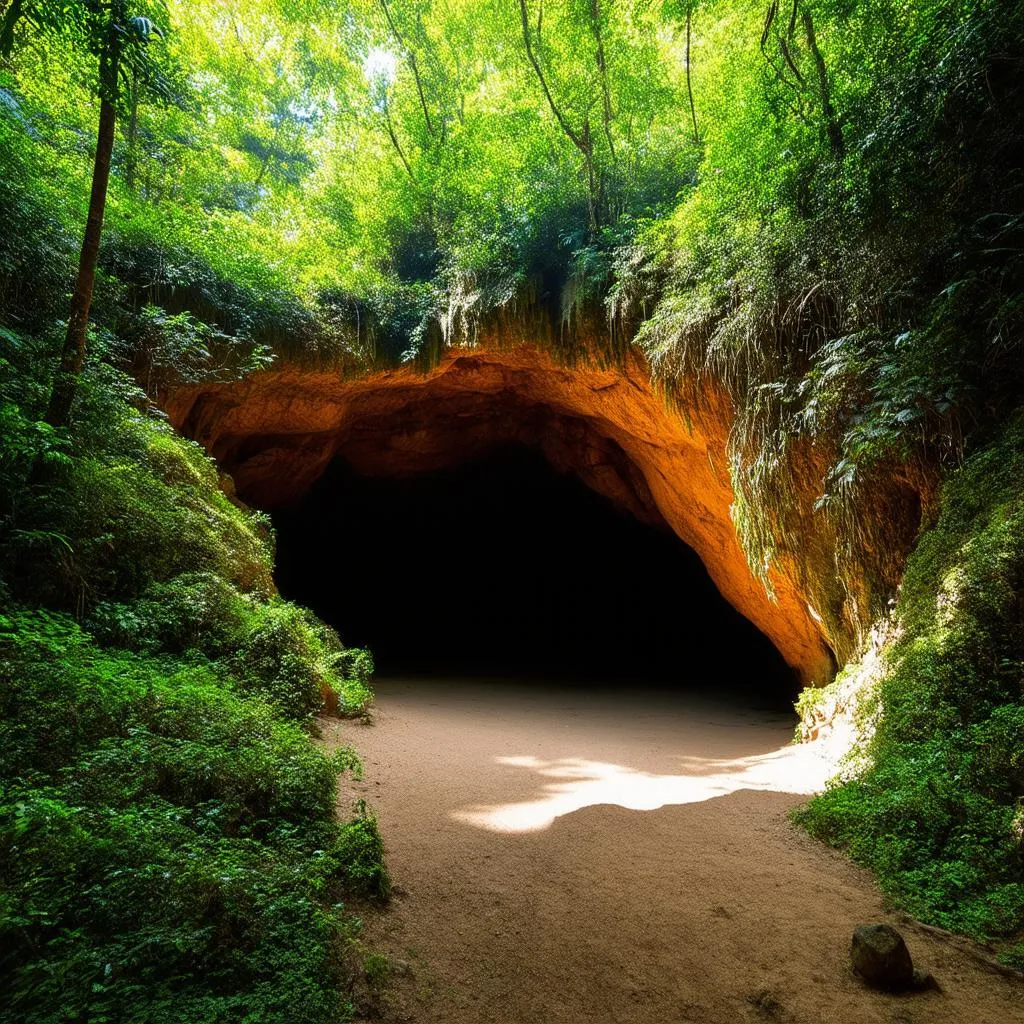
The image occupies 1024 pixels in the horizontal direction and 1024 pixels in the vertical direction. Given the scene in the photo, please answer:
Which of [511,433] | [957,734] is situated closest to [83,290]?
[957,734]

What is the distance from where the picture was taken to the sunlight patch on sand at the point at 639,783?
4.25 metres

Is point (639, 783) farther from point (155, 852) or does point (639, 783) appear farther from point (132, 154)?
point (132, 154)

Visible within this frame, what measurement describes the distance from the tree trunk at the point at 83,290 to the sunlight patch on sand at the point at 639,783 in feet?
17.8

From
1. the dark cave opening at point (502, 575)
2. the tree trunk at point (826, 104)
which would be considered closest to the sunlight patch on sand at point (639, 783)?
the tree trunk at point (826, 104)

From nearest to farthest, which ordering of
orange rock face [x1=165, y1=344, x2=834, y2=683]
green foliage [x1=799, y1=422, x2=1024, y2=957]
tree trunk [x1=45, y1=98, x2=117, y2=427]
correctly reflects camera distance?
green foliage [x1=799, y1=422, x2=1024, y2=957] < tree trunk [x1=45, y1=98, x2=117, y2=427] < orange rock face [x1=165, y1=344, x2=834, y2=683]

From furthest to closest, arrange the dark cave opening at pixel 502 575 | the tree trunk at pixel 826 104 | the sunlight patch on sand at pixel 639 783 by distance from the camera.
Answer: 1. the dark cave opening at pixel 502 575
2. the tree trunk at pixel 826 104
3. the sunlight patch on sand at pixel 639 783

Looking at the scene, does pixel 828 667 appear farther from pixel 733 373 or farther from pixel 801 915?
pixel 801 915

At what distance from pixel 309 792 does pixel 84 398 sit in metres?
5.11

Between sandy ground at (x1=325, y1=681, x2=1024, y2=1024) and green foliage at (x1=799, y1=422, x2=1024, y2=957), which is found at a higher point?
green foliage at (x1=799, y1=422, x2=1024, y2=957)

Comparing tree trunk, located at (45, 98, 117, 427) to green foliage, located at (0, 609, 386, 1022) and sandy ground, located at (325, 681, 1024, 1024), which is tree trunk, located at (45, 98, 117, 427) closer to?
green foliage, located at (0, 609, 386, 1022)

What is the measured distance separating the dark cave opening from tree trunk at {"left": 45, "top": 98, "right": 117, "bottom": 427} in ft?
38.1

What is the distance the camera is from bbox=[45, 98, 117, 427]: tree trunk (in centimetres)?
510

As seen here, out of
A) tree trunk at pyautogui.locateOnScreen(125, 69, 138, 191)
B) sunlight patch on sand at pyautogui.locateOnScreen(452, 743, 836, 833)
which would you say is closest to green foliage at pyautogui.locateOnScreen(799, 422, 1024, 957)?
sunlight patch on sand at pyautogui.locateOnScreen(452, 743, 836, 833)

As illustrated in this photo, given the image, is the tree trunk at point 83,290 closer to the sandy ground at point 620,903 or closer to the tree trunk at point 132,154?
the sandy ground at point 620,903
